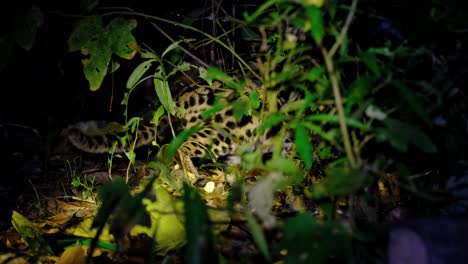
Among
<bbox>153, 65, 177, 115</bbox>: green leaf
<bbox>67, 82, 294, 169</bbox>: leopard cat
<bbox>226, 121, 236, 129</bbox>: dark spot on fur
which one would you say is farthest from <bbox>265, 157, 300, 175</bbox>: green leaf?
<bbox>226, 121, 236, 129</bbox>: dark spot on fur

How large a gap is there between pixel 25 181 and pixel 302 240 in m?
2.68

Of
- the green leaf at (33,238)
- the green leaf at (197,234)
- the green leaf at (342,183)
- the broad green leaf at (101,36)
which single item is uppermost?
the broad green leaf at (101,36)

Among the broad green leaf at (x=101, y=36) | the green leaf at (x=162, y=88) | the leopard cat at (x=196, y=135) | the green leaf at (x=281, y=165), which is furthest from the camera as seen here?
the leopard cat at (x=196, y=135)

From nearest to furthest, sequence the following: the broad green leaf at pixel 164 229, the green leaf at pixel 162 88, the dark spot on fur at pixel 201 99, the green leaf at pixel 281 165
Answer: the green leaf at pixel 281 165
the broad green leaf at pixel 164 229
the green leaf at pixel 162 88
the dark spot on fur at pixel 201 99

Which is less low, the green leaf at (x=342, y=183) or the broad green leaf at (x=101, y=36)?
the broad green leaf at (x=101, y=36)

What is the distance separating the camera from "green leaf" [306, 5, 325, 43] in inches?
46.2

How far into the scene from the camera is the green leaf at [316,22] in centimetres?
117

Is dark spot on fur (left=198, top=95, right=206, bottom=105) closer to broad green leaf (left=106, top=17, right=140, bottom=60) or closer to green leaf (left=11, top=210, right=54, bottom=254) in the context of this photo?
broad green leaf (left=106, top=17, right=140, bottom=60)

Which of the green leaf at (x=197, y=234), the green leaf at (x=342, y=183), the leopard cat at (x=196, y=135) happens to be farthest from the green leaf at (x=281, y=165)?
the leopard cat at (x=196, y=135)

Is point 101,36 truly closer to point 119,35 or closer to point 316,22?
point 119,35

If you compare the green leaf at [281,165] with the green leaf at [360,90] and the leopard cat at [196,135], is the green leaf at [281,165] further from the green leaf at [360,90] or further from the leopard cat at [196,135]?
the leopard cat at [196,135]

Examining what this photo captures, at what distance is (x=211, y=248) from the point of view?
122 cm

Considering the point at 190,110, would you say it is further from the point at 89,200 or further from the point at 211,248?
the point at 211,248

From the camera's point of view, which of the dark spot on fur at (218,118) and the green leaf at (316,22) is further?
the dark spot on fur at (218,118)
